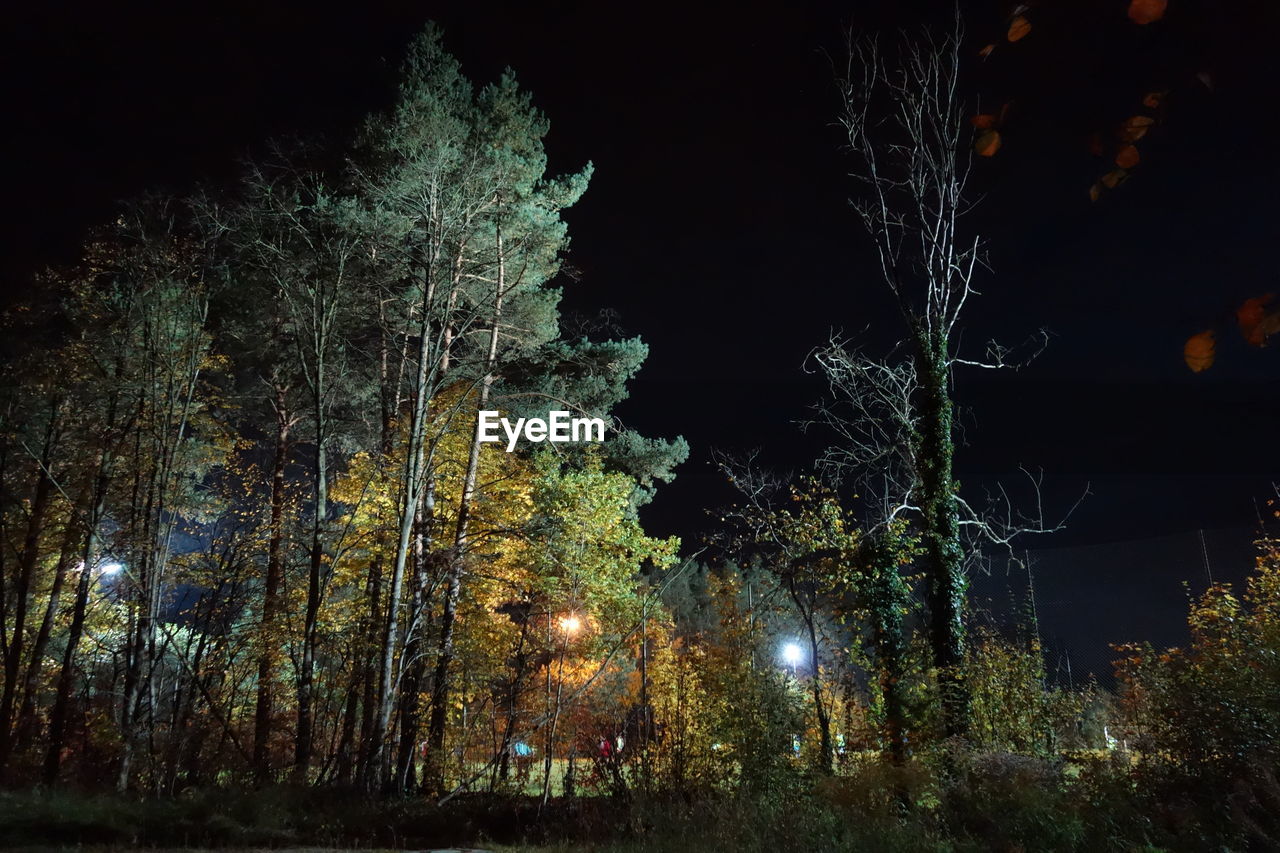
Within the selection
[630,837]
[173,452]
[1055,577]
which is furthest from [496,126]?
[1055,577]

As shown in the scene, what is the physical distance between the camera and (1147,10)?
1.75 m

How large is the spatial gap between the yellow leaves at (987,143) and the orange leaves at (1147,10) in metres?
0.40

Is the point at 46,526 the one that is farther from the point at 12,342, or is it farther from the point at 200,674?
the point at 200,674

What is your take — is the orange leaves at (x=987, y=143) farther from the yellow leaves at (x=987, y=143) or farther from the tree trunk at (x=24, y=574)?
the tree trunk at (x=24, y=574)

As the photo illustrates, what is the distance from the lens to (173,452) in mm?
12695

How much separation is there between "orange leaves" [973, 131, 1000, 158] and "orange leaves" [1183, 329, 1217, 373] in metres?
0.81

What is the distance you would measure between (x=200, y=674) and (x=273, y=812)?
13.6 feet

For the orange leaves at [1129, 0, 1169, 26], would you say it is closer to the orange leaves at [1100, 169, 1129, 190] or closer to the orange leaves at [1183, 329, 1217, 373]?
the orange leaves at [1100, 169, 1129, 190]

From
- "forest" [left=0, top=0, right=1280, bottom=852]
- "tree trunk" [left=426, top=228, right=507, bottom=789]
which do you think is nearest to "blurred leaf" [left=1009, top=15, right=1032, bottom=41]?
"forest" [left=0, top=0, right=1280, bottom=852]

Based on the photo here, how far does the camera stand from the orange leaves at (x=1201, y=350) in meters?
1.47

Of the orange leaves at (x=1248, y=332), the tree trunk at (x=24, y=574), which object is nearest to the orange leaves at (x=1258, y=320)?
the orange leaves at (x=1248, y=332)

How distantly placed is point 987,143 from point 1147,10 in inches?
17.5

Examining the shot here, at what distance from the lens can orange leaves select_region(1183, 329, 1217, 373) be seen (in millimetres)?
1472

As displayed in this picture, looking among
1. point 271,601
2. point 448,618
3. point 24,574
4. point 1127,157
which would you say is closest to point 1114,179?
point 1127,157
